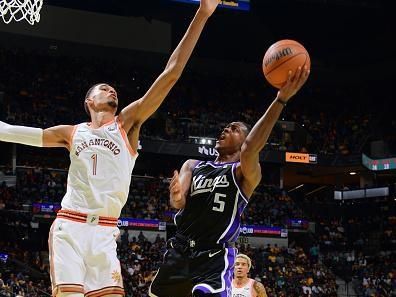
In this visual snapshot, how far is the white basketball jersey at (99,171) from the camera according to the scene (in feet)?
14.9

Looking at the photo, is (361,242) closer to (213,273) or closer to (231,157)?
(231,157)

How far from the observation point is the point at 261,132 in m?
4.47

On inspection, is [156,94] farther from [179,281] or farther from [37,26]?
[37,26]

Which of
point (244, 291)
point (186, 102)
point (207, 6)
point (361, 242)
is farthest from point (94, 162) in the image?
point (361, 242)

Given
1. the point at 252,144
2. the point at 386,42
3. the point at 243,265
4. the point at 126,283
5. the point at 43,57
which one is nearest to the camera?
the point at 252,144

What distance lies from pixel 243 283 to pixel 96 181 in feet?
12.0

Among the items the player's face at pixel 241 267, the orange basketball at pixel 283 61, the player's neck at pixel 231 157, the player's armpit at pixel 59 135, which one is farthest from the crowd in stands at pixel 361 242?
the player's armpit at pixel 59 135

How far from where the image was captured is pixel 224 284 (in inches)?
180

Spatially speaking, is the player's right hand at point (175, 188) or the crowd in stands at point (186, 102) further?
the crowd in stands at point (186, 102)

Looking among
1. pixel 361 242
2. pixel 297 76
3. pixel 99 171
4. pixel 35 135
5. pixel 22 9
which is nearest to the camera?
pixel 297 76

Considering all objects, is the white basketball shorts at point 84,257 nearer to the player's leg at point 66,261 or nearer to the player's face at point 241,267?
the player's leg at point 66,261

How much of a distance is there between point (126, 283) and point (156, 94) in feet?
49.2

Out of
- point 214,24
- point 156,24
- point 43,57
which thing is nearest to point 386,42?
point 214,24

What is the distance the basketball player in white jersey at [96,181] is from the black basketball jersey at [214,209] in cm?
47
